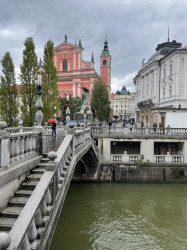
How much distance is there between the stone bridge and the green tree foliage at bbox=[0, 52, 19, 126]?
12694 mm

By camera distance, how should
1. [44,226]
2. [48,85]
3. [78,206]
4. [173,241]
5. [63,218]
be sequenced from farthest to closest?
[48,85] < [78,206] < [63,218] < [173,241] < [44,226]

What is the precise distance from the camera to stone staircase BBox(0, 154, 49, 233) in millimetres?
4139

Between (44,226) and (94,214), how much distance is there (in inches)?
295

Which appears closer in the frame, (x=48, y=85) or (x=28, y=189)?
(x=28, y=189)

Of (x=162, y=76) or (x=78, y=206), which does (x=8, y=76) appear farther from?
(x=162, y=76)

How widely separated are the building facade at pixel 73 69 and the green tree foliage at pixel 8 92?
33690mm

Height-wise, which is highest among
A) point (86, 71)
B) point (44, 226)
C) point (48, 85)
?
point (86, 71)

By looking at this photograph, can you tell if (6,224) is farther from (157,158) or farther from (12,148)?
(157,158)

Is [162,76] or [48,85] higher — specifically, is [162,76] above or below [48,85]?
above

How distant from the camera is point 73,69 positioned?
2074 inches

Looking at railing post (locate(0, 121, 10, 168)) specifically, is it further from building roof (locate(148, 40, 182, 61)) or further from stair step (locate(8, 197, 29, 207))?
building roof (locate(148, 40, 182, 61))

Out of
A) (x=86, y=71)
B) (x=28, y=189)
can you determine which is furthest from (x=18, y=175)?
(x=86, y=71)

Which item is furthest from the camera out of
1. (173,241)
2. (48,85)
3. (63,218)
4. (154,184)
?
(48,85)

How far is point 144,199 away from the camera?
13.2 meters
